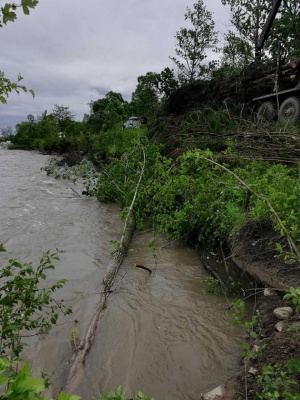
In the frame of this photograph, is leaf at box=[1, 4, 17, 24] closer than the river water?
Yes

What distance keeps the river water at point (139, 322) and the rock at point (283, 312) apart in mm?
539

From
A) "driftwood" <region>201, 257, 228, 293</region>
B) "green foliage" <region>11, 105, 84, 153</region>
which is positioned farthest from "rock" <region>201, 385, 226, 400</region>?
"green foliage" <region>11, 105, 84, 153</region>

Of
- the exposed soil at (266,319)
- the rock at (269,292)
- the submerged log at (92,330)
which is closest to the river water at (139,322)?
the submerged log at (92,330)

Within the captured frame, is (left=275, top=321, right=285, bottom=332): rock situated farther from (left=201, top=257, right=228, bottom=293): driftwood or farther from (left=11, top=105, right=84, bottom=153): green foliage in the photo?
(left=11, top=105, right=84, bottom=153): green foliage

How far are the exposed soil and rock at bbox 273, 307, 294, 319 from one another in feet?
0.12

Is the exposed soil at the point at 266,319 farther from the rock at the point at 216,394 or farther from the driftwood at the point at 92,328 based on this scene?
the driftwood at the point at 92,328

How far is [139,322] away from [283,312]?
4.96 ft

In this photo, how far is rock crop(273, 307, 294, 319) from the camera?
9.72 ft

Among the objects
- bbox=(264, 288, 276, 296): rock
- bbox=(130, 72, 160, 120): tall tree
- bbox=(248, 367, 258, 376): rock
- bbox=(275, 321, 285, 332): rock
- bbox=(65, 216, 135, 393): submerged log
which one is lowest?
bbox=(65, 216, 135, 393): submerged log

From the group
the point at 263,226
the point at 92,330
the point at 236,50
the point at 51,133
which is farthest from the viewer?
the point at 51,133

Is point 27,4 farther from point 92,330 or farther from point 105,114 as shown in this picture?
point 105,114

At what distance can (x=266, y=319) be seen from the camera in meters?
3.08

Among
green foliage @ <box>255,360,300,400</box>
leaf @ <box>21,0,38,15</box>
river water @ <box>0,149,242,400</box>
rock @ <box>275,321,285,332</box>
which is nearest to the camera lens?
leaf @ <box>21,0,38,15</box>

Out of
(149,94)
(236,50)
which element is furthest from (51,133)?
(236,50)
